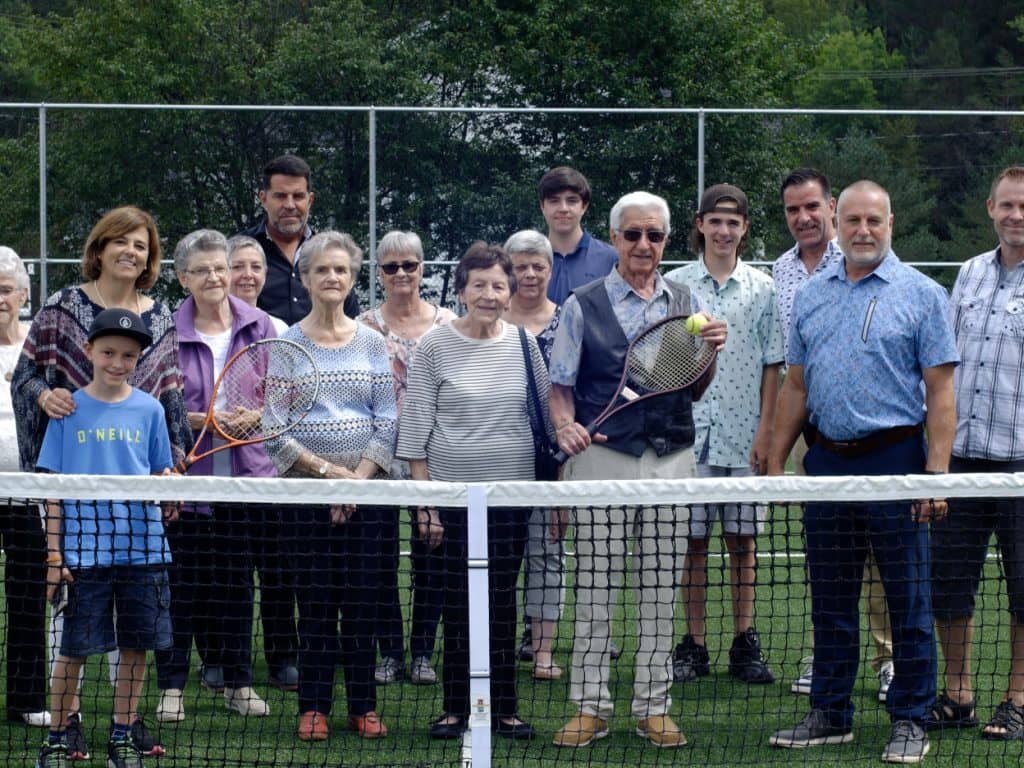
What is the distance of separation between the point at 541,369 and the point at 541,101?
17884 mm

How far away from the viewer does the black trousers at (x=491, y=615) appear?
529 cm

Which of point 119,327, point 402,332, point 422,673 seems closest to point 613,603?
point 422,673

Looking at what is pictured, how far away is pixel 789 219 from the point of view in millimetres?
6570

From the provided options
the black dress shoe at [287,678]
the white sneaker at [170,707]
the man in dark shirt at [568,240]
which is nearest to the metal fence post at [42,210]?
the man in dark shirt at [568,240]

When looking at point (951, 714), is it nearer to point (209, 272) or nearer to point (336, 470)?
point (336, 470)

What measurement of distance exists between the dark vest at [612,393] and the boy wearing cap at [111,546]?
1.56 meters

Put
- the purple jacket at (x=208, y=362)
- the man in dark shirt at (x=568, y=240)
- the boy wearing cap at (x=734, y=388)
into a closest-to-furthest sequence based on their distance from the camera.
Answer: the purple jacket at (x=208, y=362)
the boy wearing cap at (x=734, y=388)
the man in dark shirt at (x=568, y=240)

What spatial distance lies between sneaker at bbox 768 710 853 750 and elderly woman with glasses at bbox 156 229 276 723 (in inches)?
78.8

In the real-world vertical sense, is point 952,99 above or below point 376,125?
above

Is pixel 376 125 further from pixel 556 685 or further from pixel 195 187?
pixel 556 685

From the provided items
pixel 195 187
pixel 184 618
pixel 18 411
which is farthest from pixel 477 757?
pixel 195 187

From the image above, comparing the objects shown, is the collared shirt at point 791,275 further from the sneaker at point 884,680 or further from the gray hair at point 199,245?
the gray hair at point 199,245

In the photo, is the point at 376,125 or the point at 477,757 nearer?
the point at 477,757

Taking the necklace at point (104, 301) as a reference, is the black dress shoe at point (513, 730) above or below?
below
